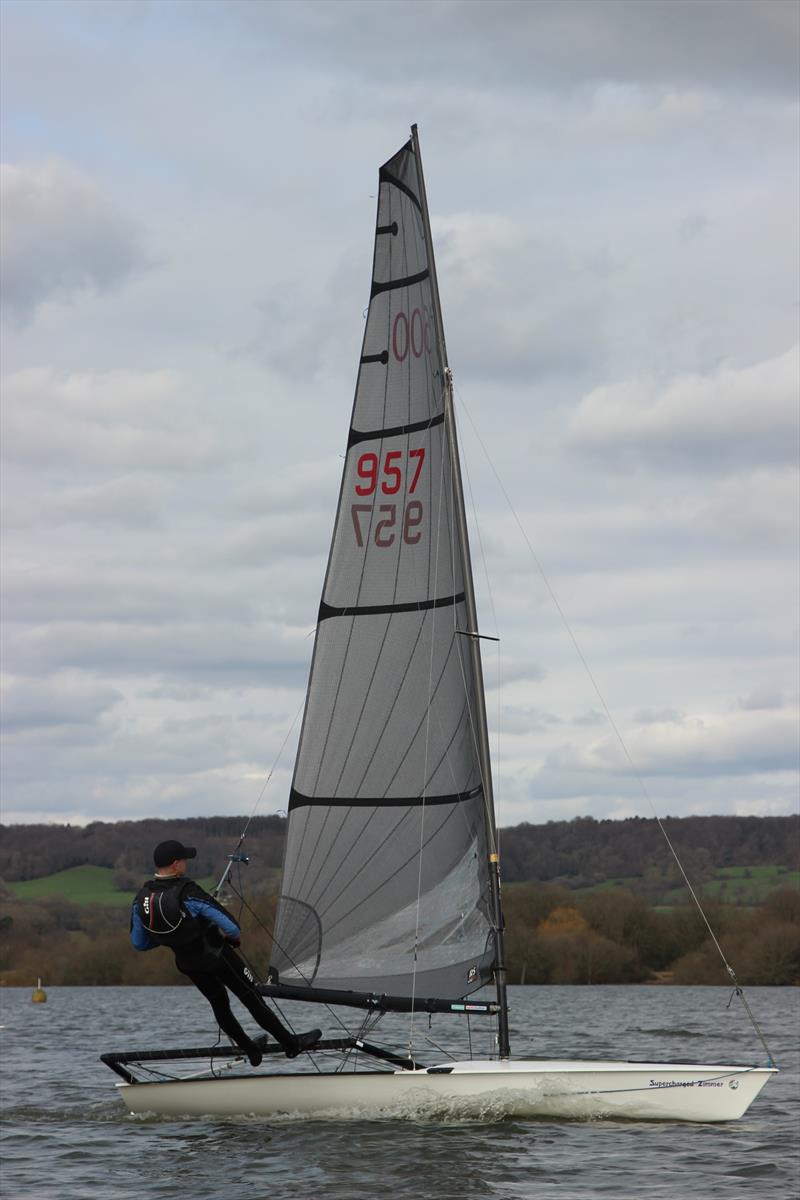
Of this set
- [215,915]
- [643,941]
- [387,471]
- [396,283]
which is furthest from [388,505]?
[643,941]

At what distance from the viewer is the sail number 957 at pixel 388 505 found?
17219mm

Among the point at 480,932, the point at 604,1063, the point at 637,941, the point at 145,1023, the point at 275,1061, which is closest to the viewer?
the point at 604,1063

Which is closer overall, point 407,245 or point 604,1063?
point 604,1063

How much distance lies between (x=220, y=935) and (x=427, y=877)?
2973mm

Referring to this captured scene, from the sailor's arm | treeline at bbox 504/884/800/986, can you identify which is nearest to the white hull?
the sailor's arm

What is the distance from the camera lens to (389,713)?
16891 mm

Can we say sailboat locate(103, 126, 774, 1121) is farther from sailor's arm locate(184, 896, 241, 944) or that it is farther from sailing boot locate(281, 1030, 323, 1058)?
sailor's arm locate(184, 896, 241, 944)

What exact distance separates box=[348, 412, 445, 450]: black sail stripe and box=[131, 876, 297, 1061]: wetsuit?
589 cm

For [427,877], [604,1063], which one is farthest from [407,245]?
[604,1063]

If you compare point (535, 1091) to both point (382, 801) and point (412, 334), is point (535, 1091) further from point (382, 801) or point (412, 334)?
point (412, 334)

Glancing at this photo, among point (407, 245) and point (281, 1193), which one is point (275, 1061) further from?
point (407, 245)

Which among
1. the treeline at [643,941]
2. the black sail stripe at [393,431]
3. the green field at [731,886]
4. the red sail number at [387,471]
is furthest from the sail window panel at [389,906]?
the green field at [731,886]

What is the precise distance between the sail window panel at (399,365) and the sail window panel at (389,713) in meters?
2.35

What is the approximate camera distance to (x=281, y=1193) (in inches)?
492
